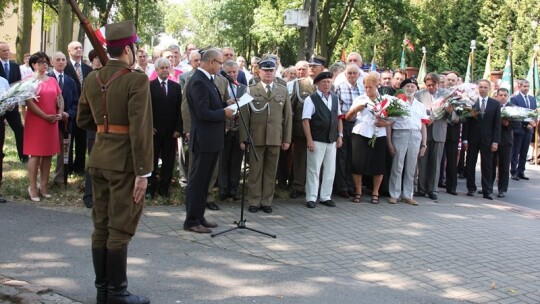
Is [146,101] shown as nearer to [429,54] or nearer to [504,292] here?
[504,292]

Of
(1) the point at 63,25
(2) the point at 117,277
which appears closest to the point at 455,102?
(2) the point at 117,277

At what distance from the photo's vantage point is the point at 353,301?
523cm

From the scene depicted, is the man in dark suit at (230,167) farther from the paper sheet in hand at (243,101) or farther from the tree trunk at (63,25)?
the tree trunk at (63,25)

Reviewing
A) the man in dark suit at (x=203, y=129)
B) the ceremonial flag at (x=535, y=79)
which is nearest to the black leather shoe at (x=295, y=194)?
the man in dark suit at (x=203, y=129)

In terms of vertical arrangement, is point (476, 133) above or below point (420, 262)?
above

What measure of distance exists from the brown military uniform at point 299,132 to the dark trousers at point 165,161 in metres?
2.02

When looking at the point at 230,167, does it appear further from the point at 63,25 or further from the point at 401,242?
the point at 63,25

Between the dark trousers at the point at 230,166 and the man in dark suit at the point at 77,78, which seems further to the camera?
the man in dark suit at the point at 77,78

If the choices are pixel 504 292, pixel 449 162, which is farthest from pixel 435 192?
pixel 504 292

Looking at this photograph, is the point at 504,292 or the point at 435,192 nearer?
the point at 504,292

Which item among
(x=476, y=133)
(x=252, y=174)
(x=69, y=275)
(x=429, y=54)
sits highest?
(x=429, y=54)

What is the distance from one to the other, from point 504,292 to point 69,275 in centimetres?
422

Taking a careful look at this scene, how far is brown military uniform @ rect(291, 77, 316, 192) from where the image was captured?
9445 mm

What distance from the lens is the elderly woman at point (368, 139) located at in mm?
9484
